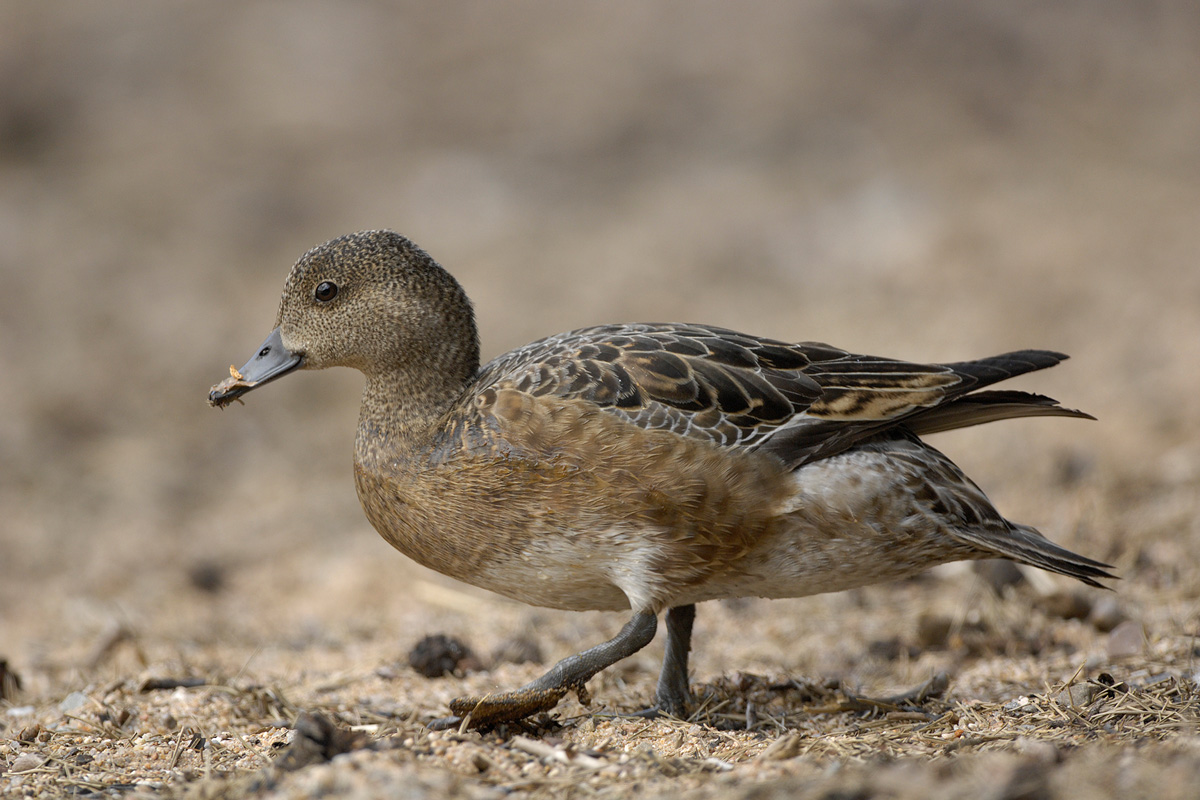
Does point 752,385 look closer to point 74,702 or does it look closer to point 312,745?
point 312,745

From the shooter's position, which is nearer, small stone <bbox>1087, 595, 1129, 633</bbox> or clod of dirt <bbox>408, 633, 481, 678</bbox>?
clod of dirt <bbox>408, 633, 481, 678</bbox>

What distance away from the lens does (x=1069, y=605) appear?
5.18 metres

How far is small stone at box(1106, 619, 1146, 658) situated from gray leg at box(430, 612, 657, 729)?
1.98 meters

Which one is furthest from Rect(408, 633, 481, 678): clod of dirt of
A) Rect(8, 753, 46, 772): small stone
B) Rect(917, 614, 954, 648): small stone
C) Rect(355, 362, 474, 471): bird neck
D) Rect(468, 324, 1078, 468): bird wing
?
Rect(917, 614, 954, 648): small stone

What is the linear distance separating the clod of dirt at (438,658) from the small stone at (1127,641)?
103 inches

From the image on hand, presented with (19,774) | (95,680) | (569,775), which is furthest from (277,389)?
(569,775)

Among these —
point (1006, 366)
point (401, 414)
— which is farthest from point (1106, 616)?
point (401, 414)

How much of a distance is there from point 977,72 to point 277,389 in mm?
9766

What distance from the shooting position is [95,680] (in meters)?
4.70

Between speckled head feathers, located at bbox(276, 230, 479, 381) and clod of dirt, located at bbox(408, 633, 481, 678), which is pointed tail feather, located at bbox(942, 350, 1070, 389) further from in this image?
clod of dirt, located at bbox(408, 633, 481, 678)

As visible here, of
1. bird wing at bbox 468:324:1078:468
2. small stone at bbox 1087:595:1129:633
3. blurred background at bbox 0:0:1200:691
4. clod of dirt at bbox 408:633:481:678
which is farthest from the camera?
blurred background at bbox 0:0:1200:691

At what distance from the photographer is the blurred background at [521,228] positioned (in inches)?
285

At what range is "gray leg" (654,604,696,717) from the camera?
4.14m

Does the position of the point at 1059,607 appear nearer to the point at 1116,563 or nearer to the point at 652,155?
the point at 1116,563
